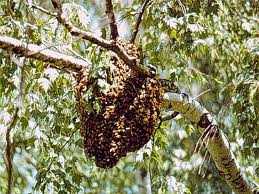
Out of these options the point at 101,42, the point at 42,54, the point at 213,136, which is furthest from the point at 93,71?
the point at 213,136

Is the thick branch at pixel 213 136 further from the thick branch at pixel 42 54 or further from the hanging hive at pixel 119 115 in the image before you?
the thick branch at pixel 42 54

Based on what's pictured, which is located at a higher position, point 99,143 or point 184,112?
point 184,112

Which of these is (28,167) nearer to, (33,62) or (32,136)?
(32,136)

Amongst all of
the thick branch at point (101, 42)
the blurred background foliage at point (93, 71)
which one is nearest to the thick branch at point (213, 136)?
the blurred background foliage at point (93, 71)

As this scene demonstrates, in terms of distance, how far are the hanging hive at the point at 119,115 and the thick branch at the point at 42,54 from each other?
0.23 ft

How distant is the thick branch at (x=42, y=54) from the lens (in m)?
2.60

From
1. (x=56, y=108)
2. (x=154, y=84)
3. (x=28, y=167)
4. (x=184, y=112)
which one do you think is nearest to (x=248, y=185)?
(x=184, y=112)

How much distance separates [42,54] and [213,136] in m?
0.83

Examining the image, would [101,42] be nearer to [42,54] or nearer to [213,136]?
[42,54]

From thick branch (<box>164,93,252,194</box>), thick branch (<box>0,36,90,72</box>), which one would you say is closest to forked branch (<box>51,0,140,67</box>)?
thick branch (<box>0,36,90,72</box>)

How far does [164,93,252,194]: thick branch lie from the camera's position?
9.45ft

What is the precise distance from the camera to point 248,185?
10.4 feet

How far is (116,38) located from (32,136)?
1.11 metres

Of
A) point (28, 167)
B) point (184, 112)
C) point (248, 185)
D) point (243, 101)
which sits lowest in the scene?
point (248, 185)
